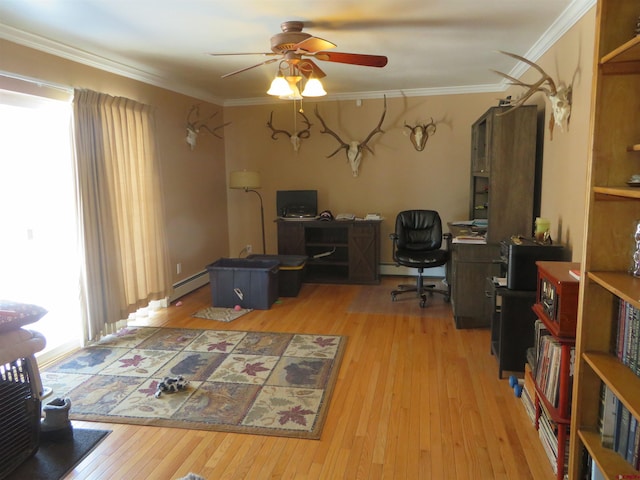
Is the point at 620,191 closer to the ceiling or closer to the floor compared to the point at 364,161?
closer to the floor

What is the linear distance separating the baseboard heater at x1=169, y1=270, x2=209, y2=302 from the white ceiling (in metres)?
→ 2.19

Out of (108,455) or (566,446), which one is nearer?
(566,446)

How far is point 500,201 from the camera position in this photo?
3725 millimetres

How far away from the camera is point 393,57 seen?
401 centimetres

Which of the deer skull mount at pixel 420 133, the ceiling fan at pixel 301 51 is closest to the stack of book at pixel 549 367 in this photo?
the ceiling fan at pixel 301 51

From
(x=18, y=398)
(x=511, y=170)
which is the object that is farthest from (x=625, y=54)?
(x=18, y=398)

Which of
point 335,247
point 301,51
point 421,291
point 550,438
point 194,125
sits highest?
point 301,51

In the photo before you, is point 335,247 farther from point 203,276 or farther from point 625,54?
point 625,54

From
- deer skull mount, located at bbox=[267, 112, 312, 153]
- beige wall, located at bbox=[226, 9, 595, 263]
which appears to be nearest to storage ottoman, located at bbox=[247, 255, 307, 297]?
beige wall, located at bbox=[226, 9, 595, 263]

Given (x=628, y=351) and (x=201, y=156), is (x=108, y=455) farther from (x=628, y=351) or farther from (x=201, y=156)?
(x=201, y=156)

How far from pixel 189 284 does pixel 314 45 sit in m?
3.48

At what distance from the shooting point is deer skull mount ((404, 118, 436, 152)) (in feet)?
18.4

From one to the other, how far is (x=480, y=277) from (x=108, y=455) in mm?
3022

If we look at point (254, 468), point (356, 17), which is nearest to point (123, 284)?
point (254, 468)
